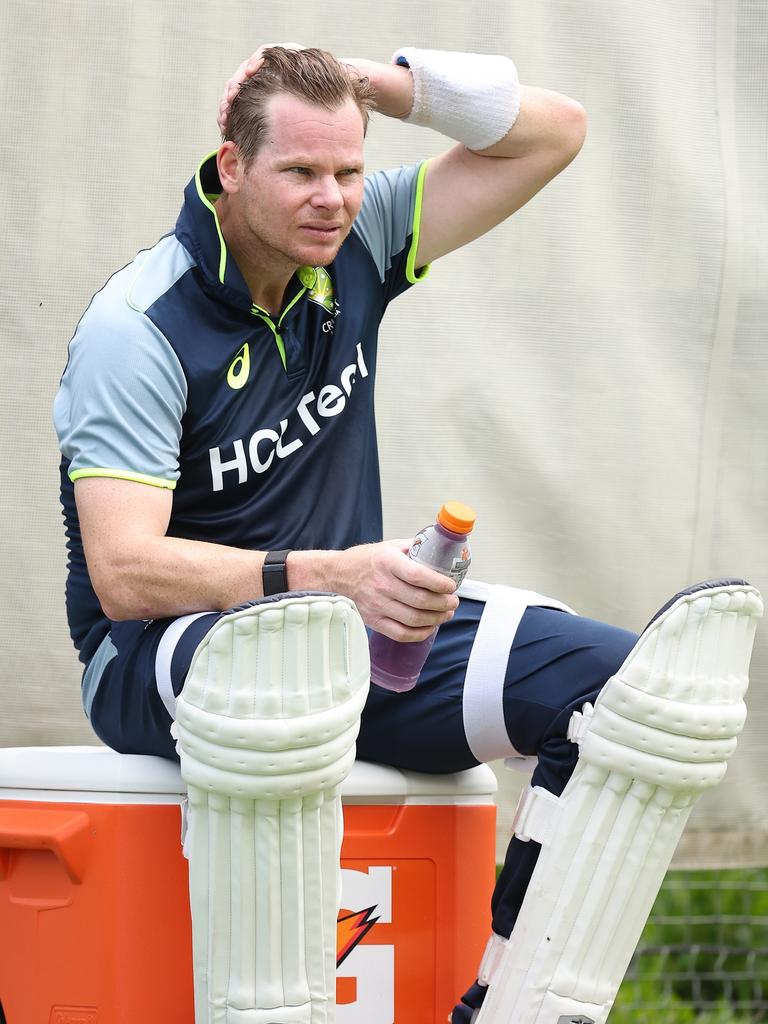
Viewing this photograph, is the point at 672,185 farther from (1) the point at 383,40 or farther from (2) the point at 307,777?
(2) the point at 307,777

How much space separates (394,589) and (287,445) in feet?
1.04

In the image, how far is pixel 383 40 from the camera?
80.0 inches

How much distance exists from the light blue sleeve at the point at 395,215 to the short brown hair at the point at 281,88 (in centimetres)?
17

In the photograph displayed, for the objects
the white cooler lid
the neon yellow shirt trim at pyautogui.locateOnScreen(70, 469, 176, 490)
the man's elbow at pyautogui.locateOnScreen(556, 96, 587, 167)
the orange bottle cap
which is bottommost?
the white cooler lid

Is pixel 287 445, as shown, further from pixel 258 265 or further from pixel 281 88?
pixel 281 88

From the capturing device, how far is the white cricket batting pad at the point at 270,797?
1.07 m

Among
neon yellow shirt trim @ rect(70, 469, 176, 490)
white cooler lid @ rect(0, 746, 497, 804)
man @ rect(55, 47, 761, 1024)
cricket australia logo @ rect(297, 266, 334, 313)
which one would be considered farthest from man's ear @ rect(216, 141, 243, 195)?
white cooler lid @ rect(0, 746, 497, 804)

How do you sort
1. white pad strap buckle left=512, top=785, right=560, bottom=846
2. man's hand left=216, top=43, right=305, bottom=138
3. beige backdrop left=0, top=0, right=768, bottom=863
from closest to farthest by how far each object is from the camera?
1. white pad strap buckle left=512, top=785, right=560, bottom=846
2. man's hand left=216, top=43, right=305, bottom=138
3. beige backdrop left=0, top=0, right=768, bottom=863

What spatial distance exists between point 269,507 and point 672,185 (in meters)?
1.00

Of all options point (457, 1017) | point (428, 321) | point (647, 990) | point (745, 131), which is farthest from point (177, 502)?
point (647, 990)

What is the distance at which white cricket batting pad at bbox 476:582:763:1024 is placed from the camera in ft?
3.72

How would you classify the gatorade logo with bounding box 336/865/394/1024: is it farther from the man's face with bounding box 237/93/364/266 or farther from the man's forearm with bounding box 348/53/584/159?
the man's forearm with bounding box 348/53/584/159

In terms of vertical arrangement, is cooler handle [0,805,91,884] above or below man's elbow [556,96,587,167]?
below

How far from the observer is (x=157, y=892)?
4.14 feet
